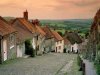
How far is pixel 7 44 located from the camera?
35656 millimetres

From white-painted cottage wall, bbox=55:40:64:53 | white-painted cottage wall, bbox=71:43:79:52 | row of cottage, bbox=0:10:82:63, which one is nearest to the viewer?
row of cottage, bbox=0:10:82:63

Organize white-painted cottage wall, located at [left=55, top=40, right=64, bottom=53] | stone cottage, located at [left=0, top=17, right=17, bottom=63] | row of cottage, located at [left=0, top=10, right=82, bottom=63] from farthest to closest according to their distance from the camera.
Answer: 1. white-painted cottage wall, located at [left=55, top=40, right=64, bottom=53]
2. row of cottage, located at [left=0, top=10, right=82, bottom=63]
3. stone cottage, located at [left=0, top=17, right=17, bottom=63]

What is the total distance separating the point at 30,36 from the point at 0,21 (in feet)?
50.6

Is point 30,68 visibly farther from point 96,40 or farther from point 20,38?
point 20,38

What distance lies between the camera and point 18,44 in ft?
142

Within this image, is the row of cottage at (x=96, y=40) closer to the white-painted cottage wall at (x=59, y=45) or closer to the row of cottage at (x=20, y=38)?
the row of cottage at (x=20, y=38)

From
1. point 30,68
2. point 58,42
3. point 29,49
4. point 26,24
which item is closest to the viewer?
point 30,68

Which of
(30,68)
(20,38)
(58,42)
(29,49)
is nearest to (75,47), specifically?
(58,42)

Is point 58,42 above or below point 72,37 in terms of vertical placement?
below

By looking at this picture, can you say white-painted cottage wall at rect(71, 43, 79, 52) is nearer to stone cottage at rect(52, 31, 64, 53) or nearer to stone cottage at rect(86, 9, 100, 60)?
stone cottage at rect(52, 31, 64, 53)

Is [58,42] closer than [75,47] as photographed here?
Yes

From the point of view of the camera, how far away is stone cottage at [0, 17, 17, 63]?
32997 millimetres

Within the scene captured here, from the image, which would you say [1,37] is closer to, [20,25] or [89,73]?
[89,73]

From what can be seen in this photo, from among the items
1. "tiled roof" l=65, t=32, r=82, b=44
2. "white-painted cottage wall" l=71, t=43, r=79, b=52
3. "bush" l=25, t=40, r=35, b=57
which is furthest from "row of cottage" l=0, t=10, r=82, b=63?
"tiled roof" l=65, t=32, r=82, b=44
